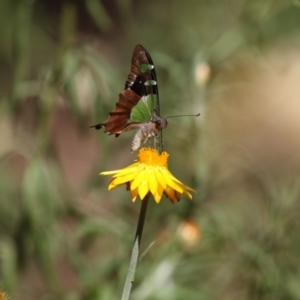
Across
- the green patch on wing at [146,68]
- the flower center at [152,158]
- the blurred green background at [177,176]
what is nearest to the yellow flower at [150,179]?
the flower center at [152,158]

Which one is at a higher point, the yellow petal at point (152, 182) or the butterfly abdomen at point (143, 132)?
the butterfly abdomen at point (143, 132)

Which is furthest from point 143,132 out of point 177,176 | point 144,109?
point 177,176

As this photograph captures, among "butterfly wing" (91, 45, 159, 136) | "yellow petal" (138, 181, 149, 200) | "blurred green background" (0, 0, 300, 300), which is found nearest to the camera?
"yellow petal" (138, 181, 149, 200)

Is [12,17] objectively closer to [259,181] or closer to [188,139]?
[188,139]

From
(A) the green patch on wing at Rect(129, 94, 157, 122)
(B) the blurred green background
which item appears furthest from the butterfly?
(B) the blurred green background

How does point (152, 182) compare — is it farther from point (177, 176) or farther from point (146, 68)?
point (177, 176)

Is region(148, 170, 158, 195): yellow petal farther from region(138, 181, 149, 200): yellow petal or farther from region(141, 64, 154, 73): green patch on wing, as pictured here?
region(141, 64, 154, 73): green patch on wing

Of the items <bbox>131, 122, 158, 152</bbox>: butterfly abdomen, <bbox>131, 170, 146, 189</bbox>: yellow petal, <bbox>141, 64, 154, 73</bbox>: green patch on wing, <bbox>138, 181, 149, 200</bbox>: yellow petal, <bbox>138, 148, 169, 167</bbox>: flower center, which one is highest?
<bbox>141, 64, 154, 73</bbox>: green patch on wing

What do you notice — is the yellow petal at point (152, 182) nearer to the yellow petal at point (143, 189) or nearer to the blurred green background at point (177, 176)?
the yellow petal at point (143, 189)
